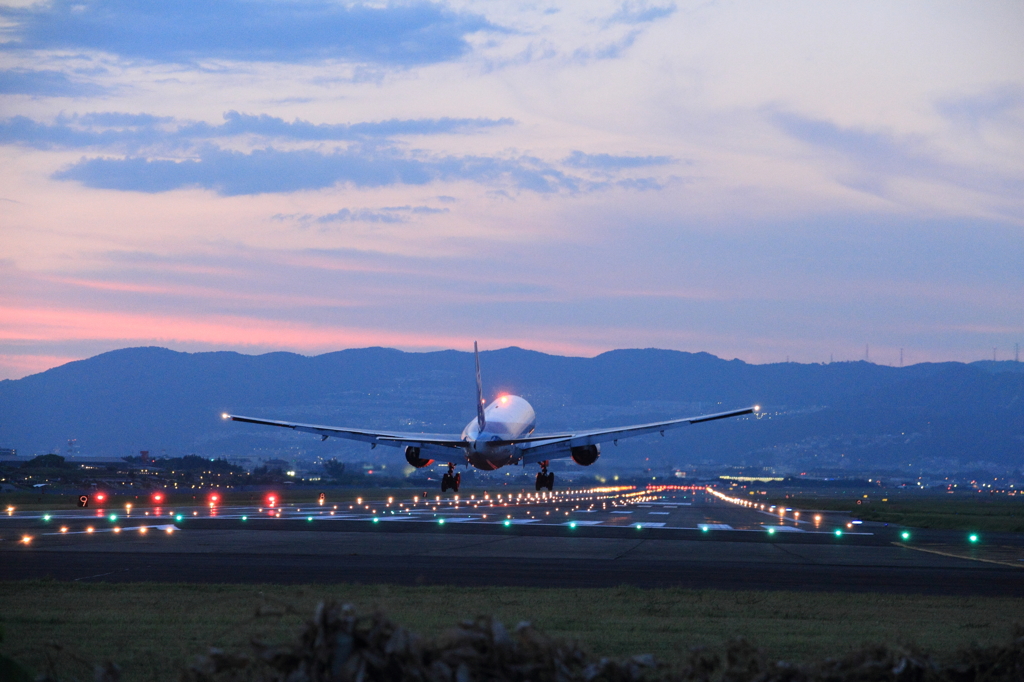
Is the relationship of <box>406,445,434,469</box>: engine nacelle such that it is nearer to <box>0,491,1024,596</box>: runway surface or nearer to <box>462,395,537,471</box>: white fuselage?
<box>462,395,537,471</box>: white fuselage

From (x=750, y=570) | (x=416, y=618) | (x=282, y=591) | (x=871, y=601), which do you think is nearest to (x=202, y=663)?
(x=416, y=618)

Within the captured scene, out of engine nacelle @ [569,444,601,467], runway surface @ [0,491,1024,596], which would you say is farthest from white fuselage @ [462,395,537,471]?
runway surface @ [0,491,1024,596]

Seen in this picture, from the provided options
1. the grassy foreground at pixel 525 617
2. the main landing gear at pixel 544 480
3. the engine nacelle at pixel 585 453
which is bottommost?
the main landing gear at pixel 544 480

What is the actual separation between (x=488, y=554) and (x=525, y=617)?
1462 cm

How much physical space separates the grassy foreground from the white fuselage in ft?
143

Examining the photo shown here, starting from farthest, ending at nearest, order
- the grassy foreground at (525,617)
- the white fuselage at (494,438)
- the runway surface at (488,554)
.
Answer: the white fuselage at (494,438) < the runway surface at (488,554) < the grassy foreground at (525,617)

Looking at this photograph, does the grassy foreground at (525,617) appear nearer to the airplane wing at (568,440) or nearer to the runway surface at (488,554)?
the runway surface at (488,554)

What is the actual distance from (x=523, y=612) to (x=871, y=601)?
7880 millimetres

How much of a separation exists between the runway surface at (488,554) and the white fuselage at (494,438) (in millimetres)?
14910

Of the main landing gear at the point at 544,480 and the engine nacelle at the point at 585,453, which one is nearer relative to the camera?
the engine nacelle at the point at 585,453

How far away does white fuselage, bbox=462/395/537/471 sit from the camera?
65.1 meters

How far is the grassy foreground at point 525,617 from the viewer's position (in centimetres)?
1340

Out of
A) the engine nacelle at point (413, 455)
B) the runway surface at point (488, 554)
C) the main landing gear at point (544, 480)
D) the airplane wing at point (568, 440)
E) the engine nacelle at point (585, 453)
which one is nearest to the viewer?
the runway surface at point (488, 554)

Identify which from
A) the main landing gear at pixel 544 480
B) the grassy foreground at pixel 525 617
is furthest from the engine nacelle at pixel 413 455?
the grassy foreground at pixel 525 617
